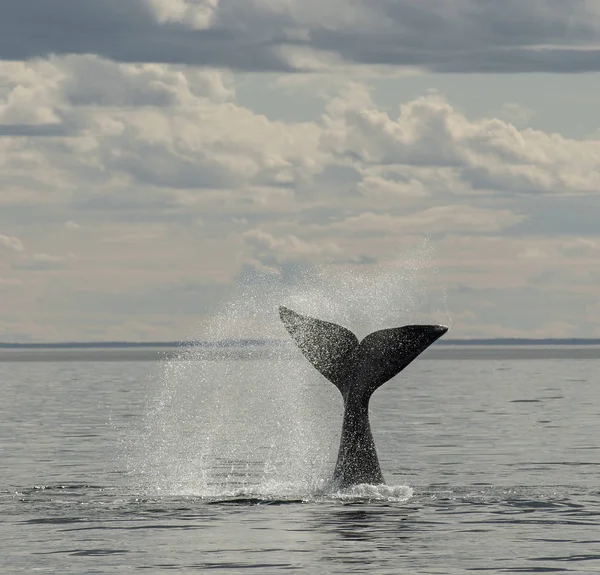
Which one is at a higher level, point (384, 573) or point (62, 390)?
point (62, 390)

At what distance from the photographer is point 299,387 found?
286ft

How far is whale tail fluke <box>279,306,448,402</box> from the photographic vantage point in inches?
836

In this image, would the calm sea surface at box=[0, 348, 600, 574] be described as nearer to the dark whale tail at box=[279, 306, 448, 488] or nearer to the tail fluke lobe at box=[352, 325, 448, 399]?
the dark whale tail at box=[279, 306, 448, 488]

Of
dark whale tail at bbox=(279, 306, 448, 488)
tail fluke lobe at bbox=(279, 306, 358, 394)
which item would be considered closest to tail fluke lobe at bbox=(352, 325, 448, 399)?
dark whale tail at bbox=(279, 306, 448, 488)

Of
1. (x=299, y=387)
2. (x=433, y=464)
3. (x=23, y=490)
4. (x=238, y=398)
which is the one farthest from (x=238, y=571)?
(x=299, y=387)

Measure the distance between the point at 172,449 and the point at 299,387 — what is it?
50.9 metres

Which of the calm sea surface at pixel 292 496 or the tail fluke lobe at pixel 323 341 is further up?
the tail fluke lobe at pixel 323 341

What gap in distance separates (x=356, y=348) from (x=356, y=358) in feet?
0.47

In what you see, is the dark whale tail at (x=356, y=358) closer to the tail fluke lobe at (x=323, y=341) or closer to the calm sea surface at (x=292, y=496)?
the tail fluke lobe at (x=323, y=341)

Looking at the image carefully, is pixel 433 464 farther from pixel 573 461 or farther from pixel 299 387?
pixel 299 387

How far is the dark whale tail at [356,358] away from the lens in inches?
839

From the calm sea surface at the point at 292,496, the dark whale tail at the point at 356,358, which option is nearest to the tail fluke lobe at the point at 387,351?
the dark whale tail at the point at 356,358

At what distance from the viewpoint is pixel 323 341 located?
21656 millimetres

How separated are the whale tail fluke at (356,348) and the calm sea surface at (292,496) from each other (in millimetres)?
1805
